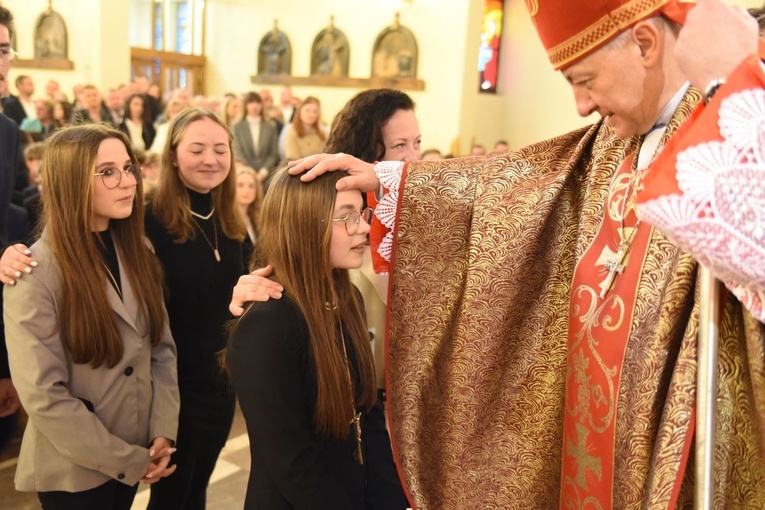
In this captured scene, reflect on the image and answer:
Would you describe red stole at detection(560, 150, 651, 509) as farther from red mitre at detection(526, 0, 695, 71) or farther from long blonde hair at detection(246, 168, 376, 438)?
long blonde hair at detection(246, 168, 376, 438)

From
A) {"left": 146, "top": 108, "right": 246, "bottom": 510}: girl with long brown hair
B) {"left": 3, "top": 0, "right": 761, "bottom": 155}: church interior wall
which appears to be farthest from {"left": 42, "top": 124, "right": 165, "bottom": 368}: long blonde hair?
{"left": 3, "top": 0, "right": 761, "bottom": 155}: church interior wall

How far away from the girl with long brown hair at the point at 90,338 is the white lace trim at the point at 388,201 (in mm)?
860

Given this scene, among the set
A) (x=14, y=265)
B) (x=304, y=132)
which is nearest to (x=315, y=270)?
(x=14, y=265)

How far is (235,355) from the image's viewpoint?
5.33ft

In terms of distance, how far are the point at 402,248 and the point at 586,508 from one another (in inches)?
26.1

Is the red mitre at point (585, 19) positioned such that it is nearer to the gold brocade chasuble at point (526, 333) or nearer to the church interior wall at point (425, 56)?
the gold brocade chasuble at point (526, 333)

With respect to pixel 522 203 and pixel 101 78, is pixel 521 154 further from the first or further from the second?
pixel 101 78

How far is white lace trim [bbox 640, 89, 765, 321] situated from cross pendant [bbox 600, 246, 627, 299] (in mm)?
368

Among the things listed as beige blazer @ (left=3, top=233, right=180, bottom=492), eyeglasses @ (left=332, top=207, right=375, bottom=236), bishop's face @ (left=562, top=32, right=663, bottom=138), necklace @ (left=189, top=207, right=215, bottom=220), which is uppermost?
bishop's face @ (left=562, top=32, right=663, bottom=138)

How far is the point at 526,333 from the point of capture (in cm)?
158

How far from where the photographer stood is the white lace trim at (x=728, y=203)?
3.12ft

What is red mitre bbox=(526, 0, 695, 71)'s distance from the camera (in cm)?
133

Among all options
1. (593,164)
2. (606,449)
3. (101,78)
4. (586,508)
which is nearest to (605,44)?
(593,164)

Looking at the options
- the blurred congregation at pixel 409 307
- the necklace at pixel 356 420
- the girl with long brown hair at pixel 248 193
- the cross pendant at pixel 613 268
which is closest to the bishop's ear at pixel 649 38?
the blurred congregation at pixel 409 307
